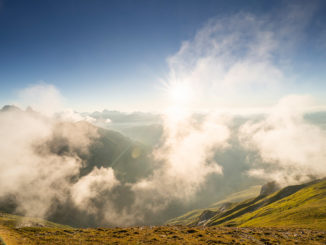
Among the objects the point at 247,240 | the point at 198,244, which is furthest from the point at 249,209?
the point at 198,244

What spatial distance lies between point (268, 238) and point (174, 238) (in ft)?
65.8

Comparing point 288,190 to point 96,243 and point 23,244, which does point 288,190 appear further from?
point 23,244

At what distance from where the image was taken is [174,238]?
3256 centimetres

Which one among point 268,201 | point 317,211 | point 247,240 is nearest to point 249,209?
point 268,201

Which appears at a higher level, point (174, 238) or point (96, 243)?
point (96, 243)

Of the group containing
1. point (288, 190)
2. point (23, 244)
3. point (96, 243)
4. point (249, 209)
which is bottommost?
point (249, 209)

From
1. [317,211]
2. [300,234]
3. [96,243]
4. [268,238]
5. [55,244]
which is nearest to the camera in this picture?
[55,244]

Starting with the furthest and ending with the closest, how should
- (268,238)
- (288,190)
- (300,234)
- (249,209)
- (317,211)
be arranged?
(288,190) < (249,209) < (317,211) < (300,234) < (268,238)

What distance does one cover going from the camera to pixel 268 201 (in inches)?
5753

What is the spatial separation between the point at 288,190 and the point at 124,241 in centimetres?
18243

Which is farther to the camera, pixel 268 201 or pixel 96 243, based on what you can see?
pixel 268 201

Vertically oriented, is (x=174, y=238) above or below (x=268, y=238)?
above

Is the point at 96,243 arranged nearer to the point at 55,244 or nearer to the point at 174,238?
the point at 55,244

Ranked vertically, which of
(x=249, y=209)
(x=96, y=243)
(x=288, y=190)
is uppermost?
(x=96, y=243)
